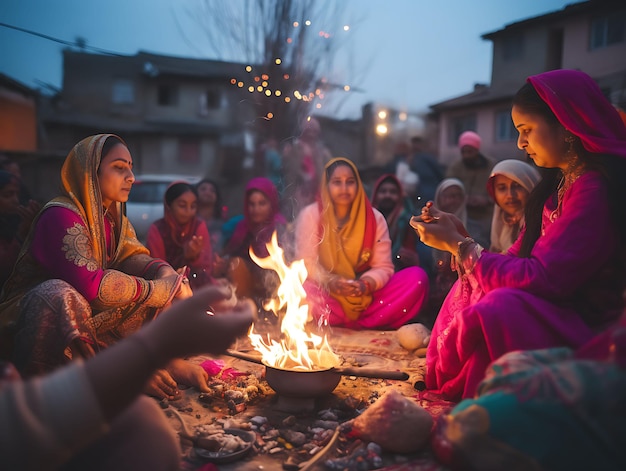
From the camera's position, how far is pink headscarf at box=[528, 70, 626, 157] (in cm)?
296

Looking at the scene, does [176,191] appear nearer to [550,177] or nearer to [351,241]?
[351,241]

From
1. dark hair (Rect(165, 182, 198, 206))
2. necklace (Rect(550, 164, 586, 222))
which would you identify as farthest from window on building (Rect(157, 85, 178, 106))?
necklace (Rect(550, 164, 586, 222))

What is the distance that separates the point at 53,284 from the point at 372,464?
2361mm

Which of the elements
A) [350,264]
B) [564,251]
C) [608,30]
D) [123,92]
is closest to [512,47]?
[608,30]

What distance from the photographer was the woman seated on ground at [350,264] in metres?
5.74

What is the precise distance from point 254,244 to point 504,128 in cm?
1642

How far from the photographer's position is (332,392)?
150 inches

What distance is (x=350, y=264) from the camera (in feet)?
20.1

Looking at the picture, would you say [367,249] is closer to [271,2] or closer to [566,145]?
[566,145]

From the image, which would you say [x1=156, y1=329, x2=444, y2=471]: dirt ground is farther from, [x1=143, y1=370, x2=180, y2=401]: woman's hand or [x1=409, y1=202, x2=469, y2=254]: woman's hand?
[x1=409, y1=202, x2=469, y2=254]: woman's hand

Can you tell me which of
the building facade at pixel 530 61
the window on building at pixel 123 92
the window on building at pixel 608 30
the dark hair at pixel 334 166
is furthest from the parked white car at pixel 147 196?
the window on building at pixel 123 92

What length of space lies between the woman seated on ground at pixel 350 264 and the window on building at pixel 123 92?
27165 mm

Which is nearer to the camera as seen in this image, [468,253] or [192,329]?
[192,329]

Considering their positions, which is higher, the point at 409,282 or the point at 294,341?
the point at 409,282
